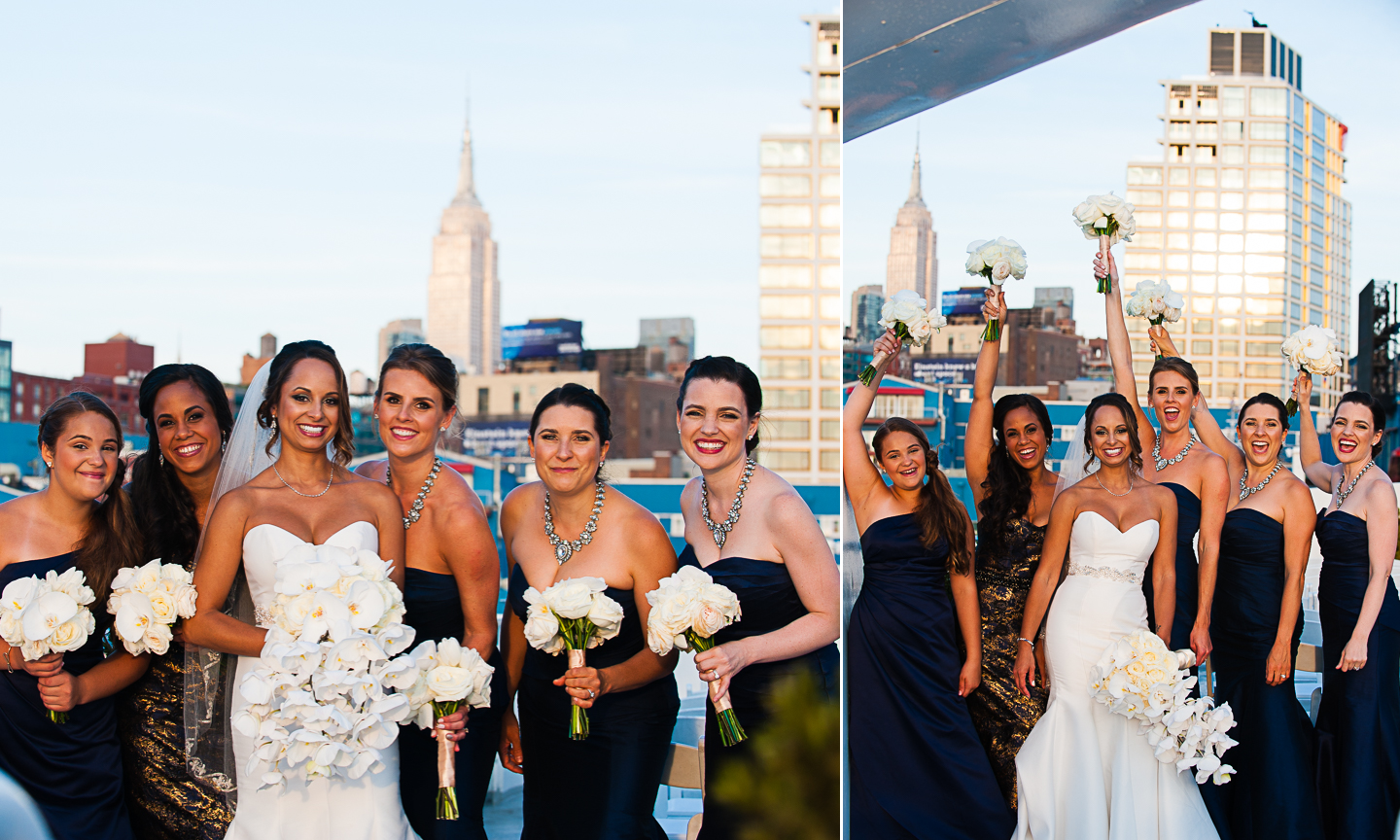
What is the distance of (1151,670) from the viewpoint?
3.36 meters

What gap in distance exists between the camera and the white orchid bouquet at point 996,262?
3.63 meters

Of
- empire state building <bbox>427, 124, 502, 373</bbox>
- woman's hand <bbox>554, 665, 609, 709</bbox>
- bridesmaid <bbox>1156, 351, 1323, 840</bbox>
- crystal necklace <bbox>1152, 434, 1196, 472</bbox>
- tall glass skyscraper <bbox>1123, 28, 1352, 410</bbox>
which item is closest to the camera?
woman's hand <bbox>554, 665, 609, 709</bbox>

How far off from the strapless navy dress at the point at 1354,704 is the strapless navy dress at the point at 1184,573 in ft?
1.55

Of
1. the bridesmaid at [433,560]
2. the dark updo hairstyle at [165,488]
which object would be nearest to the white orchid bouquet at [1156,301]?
the bridesmaid at [433,560]

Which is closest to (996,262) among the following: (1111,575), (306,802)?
(1111,575)

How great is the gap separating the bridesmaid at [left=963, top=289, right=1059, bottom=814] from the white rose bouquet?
0.29m

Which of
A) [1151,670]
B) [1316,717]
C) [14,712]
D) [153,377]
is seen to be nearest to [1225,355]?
[1316,717]

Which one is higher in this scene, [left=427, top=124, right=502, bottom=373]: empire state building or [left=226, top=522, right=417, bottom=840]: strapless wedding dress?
[left=427, top=124, right=502, bottom=373]: empire state building

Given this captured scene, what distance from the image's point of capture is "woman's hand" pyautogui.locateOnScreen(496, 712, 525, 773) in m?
3.20

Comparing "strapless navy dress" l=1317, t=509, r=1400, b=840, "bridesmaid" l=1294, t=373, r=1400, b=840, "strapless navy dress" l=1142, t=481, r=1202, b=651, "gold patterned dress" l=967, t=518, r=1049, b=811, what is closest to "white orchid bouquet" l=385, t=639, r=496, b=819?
"gold patterned dress" l=967, t=518, r=1049, b=811

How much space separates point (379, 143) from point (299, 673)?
103ft

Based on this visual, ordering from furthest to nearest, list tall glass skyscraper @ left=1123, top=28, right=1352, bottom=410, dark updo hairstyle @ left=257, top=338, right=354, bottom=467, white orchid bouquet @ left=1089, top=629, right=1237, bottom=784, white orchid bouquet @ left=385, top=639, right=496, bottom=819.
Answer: tall glass skyscraper @ left=1123, top=28, right=1352, bottom=410 < white orchid bouquet @ left=1089, top=629, right=1237, bottom=784 < dark updo hairstyle @ left=257, top=338, right=354, bottom=467 < white orchid bouquet @ left=385, top=639, right=496, bottom=819

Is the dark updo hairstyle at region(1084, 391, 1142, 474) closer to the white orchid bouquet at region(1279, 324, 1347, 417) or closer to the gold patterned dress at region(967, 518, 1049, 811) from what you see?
the gold patterned dress at region(967, 518, 1049, 811)

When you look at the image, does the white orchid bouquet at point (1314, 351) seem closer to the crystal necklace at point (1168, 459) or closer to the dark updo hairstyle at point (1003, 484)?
the crystal necklace at point (1168, 459)
